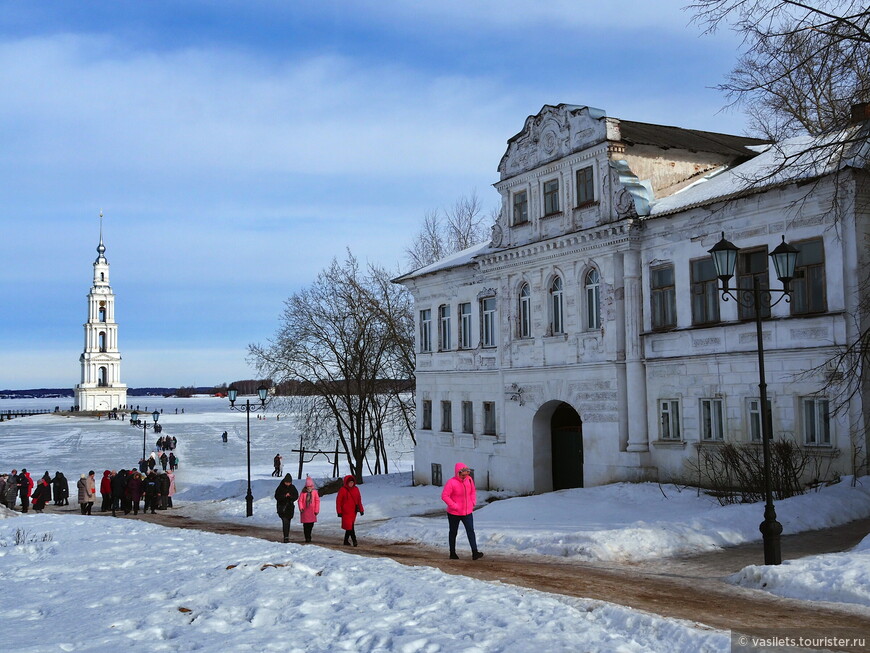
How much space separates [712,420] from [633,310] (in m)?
4.02

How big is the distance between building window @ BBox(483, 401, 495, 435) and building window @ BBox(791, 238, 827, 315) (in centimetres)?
1314

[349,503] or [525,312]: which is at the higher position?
[525,312]

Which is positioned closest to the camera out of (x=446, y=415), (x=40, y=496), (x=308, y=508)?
(x=308, y=508)

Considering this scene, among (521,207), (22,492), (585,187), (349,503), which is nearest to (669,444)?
(585,187)

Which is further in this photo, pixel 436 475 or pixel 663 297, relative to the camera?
pixel 436 475

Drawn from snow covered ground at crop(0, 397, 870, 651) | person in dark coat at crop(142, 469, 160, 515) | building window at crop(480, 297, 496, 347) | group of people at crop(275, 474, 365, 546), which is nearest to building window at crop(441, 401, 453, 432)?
building window at crop(480, 297, 496, 347)

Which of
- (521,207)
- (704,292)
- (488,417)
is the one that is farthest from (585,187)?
(488,417)

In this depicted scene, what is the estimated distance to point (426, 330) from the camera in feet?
119

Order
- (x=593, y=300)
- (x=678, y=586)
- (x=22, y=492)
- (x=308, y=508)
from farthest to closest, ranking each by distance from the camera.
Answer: (x=22, y=492) → (x=593, y=300) → (x=308, y=508) → (x=678, y=586)

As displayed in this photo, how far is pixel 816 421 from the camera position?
2052 cm

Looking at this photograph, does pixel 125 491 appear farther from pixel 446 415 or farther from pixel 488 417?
pixel 488 417

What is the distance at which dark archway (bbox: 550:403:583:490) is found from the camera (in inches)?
1113

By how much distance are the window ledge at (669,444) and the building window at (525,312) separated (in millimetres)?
6471

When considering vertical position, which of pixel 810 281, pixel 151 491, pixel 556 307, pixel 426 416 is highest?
pixel 556 307
